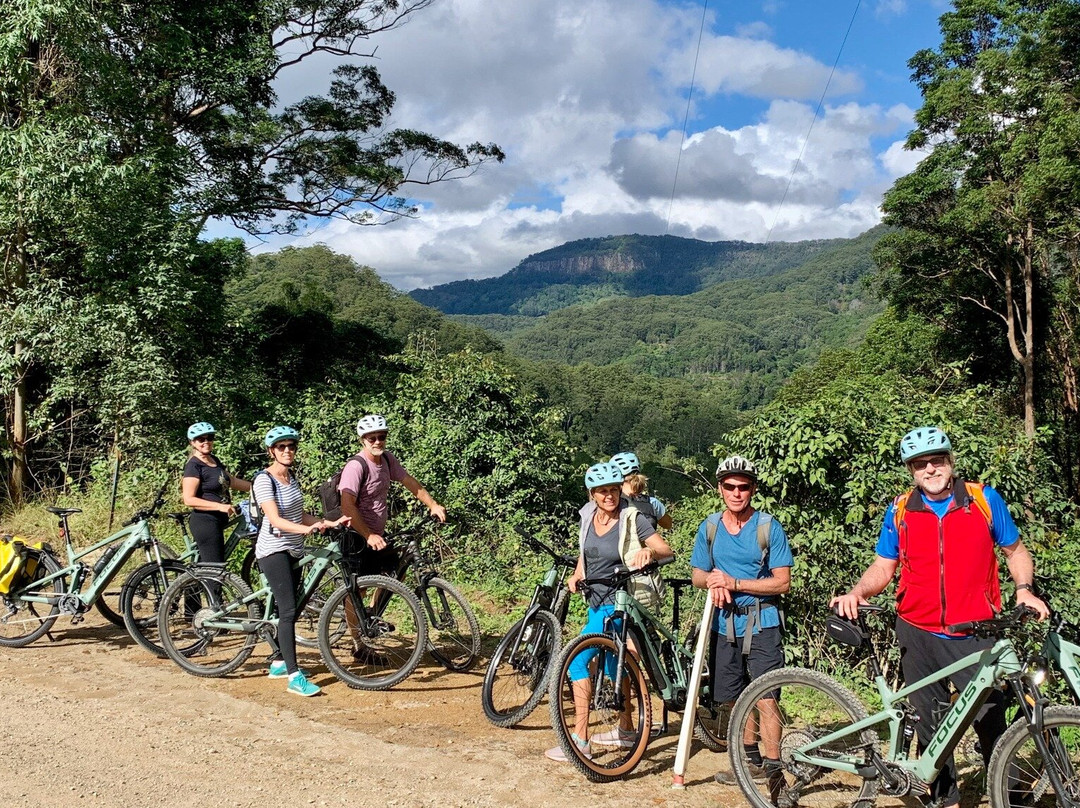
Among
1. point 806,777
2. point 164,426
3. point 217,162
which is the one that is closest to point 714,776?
point 806,777

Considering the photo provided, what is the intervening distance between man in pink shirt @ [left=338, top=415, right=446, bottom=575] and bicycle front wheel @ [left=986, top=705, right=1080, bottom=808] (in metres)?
3.52

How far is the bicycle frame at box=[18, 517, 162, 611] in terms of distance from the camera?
258 inches

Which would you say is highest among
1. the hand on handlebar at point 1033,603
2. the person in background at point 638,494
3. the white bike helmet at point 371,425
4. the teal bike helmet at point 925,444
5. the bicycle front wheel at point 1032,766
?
the white bike helmet at point 371,425

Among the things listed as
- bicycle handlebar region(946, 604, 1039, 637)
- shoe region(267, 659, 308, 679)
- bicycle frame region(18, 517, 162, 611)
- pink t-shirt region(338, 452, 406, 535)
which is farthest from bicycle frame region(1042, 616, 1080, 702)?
bicycle frame region(18, 517, 162, 611)

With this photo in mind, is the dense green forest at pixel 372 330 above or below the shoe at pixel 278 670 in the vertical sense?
above

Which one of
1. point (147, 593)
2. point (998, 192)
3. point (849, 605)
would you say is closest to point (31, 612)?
point (147, 593)

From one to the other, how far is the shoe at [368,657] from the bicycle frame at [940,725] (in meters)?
3.12

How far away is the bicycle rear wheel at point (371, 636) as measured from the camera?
5395 mm

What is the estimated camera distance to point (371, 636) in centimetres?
557

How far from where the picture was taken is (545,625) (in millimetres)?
4699

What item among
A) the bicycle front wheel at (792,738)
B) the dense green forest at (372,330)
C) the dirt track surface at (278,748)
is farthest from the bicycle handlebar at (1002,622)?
the dense green forest at (372,330)

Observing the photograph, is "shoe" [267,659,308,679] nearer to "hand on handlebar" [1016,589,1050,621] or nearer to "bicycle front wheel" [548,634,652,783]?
"bicycle front wheel" [548,634,652,783]

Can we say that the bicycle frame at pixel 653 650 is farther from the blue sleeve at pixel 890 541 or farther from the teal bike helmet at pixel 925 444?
the teal bike helmet at pixel 925 444

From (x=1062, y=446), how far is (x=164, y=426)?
2354 cm
